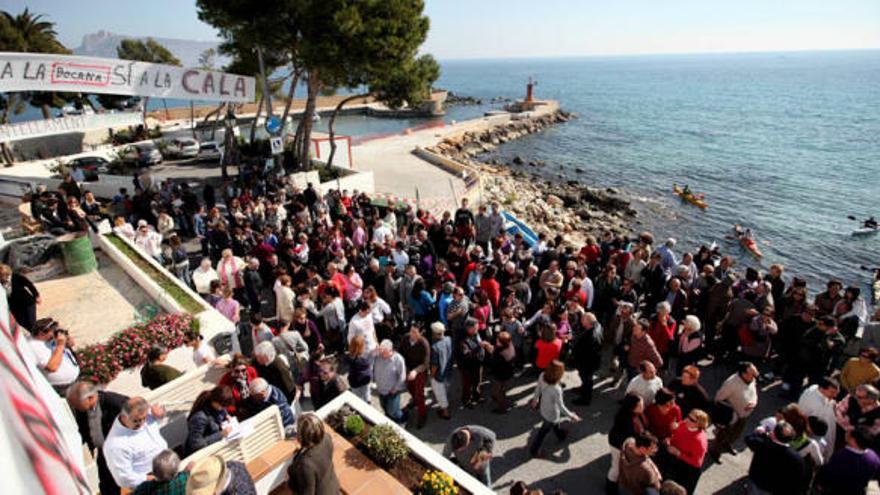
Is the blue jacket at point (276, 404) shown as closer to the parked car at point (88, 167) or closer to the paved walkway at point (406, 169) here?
the paved walkway at point (406, 169)

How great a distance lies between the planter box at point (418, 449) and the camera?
547 centimetres

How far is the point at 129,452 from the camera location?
484 cm

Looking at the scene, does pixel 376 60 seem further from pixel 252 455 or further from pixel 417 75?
pixel 252 455

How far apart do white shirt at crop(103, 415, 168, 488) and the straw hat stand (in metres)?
1.13

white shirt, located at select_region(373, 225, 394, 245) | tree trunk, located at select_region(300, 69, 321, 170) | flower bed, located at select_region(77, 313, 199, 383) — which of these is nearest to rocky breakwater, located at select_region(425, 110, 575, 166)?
tree trunk, located at select_region(300, 69, 321, 170)

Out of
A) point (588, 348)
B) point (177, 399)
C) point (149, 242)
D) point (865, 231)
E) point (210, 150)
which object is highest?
point (210, 150)

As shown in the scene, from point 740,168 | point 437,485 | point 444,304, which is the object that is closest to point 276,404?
point 437,485

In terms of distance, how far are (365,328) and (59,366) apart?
410cm

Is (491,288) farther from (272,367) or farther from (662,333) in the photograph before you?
(272,367)

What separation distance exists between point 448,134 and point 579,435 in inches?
1590

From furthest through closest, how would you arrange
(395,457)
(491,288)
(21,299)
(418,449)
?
(491,288) < (21,299) < (418,449) < (395,457)

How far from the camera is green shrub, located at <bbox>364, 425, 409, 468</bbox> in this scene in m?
5.81

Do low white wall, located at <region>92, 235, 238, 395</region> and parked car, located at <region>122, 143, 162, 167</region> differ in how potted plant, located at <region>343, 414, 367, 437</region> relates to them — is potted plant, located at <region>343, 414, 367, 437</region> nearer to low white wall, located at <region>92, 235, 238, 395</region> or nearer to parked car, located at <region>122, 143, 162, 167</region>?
low white wall, located at <region>92, 235, 238, 395</region>

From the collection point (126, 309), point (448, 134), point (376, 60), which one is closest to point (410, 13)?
point (376, 60)
